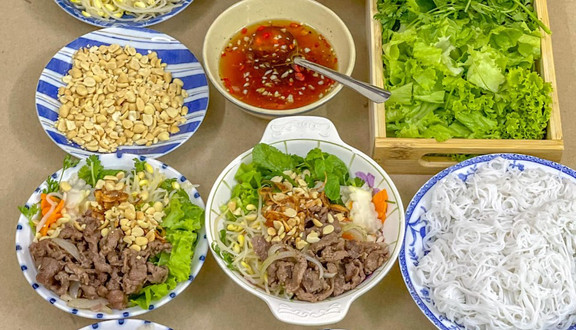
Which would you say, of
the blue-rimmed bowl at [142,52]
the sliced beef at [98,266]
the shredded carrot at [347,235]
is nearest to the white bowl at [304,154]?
the shredded carrot at [347,235]

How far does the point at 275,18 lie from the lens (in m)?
2.80

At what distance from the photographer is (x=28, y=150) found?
8.66 ft

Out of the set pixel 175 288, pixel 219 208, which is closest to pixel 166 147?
pixel 219 208

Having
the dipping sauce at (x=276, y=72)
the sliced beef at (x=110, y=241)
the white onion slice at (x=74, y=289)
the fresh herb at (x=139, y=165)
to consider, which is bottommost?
the white onion slice at (x=74, y=289)

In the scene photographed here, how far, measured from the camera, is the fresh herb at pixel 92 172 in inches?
91.3

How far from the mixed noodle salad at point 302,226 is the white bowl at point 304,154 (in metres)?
0.02

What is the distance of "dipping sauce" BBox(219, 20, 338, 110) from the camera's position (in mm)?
2557

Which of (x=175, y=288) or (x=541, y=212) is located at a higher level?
(x=541, y=212)

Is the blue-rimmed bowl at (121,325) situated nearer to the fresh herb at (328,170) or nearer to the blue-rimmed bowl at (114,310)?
the blue-rimmed bowl at (114,310)

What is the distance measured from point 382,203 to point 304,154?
34cm

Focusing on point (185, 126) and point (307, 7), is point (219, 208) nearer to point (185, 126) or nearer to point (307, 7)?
point (185, 126)

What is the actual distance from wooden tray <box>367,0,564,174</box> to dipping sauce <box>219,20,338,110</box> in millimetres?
237

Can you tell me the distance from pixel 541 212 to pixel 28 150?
6.45 feet

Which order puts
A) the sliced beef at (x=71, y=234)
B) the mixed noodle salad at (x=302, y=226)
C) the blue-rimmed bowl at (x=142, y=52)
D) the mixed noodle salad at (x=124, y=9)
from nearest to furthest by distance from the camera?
the mixed noodle salad at (x=302, y=226) < the sliced beef at (x=71, y=234) < the blue-rimmed bowl at (x=142, y=52) < the mixed noodle salad at (x=124, y=9)
